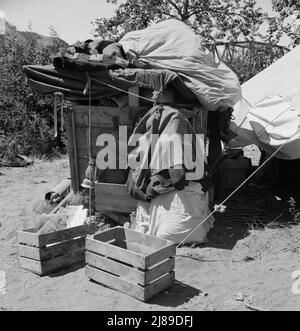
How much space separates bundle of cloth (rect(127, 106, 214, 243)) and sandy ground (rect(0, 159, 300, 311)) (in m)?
0.35

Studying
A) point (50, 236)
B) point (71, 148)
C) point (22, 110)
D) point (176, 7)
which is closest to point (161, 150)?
point (50, 236)

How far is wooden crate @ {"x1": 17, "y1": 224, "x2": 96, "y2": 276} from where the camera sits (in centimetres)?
452

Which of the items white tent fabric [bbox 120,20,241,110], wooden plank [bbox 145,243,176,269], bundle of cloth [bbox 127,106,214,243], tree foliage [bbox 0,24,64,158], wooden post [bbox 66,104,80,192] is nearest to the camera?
wooden plank [bbox 145,243,176,269]

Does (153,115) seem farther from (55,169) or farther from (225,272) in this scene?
(55,169)

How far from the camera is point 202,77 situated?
5461mm

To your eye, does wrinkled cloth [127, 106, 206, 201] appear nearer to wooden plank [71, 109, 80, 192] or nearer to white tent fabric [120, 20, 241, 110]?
white tent fabric [120, 20, 241, 110]

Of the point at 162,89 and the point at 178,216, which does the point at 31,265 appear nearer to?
the point at 178,216

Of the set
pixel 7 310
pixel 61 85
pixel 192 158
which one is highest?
pixel 61 85

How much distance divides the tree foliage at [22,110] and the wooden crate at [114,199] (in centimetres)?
703

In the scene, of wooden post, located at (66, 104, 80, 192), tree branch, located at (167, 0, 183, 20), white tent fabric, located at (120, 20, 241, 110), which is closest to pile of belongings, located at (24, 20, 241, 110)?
white tent fabric, located at (120, 20, 241, 110)

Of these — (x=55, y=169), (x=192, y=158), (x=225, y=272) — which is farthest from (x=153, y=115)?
(x=55, y=169)

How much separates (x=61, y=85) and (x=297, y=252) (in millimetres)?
3671

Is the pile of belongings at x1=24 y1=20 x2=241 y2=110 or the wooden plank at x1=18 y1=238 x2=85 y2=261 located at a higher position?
the pile of belongings at x1=24 y1=20 x2=241 y2=110

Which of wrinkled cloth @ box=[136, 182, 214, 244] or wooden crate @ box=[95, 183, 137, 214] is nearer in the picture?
wrinkled cloth @ box=[136, 182, 214, 244]
